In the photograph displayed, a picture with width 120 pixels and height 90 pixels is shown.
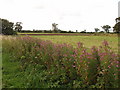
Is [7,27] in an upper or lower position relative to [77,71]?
upper

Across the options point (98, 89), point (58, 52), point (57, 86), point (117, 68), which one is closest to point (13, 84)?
point (57, 86)

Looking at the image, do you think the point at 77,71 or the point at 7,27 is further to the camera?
the point at 7,27

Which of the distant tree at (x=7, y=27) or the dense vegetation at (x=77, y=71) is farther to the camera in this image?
the distant tree at (x=7, y=27)

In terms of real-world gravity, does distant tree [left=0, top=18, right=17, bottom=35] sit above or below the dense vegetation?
above

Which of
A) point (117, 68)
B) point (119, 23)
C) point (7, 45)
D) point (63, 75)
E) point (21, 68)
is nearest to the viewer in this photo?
point (117, 68)

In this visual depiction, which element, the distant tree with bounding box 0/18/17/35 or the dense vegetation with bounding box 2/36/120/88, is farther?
the distant tree with bounding box 0/18/17/35

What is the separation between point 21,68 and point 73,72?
3.21 metres

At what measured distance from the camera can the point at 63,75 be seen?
233 inches

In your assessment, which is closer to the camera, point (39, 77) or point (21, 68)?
point (39, 77)

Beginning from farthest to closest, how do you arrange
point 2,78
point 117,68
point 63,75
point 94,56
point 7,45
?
1. point 7,45
2. point 2,78
3. point 63,75
4. point 94,56
5. point 117,68

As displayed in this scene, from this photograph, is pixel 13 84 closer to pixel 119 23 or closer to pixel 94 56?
pixel 94 56

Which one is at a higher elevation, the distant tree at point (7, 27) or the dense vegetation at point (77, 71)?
the distant tree at point (7, 27)

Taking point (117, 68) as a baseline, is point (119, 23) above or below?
above

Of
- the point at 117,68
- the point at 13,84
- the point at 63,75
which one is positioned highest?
the point at 117,68
